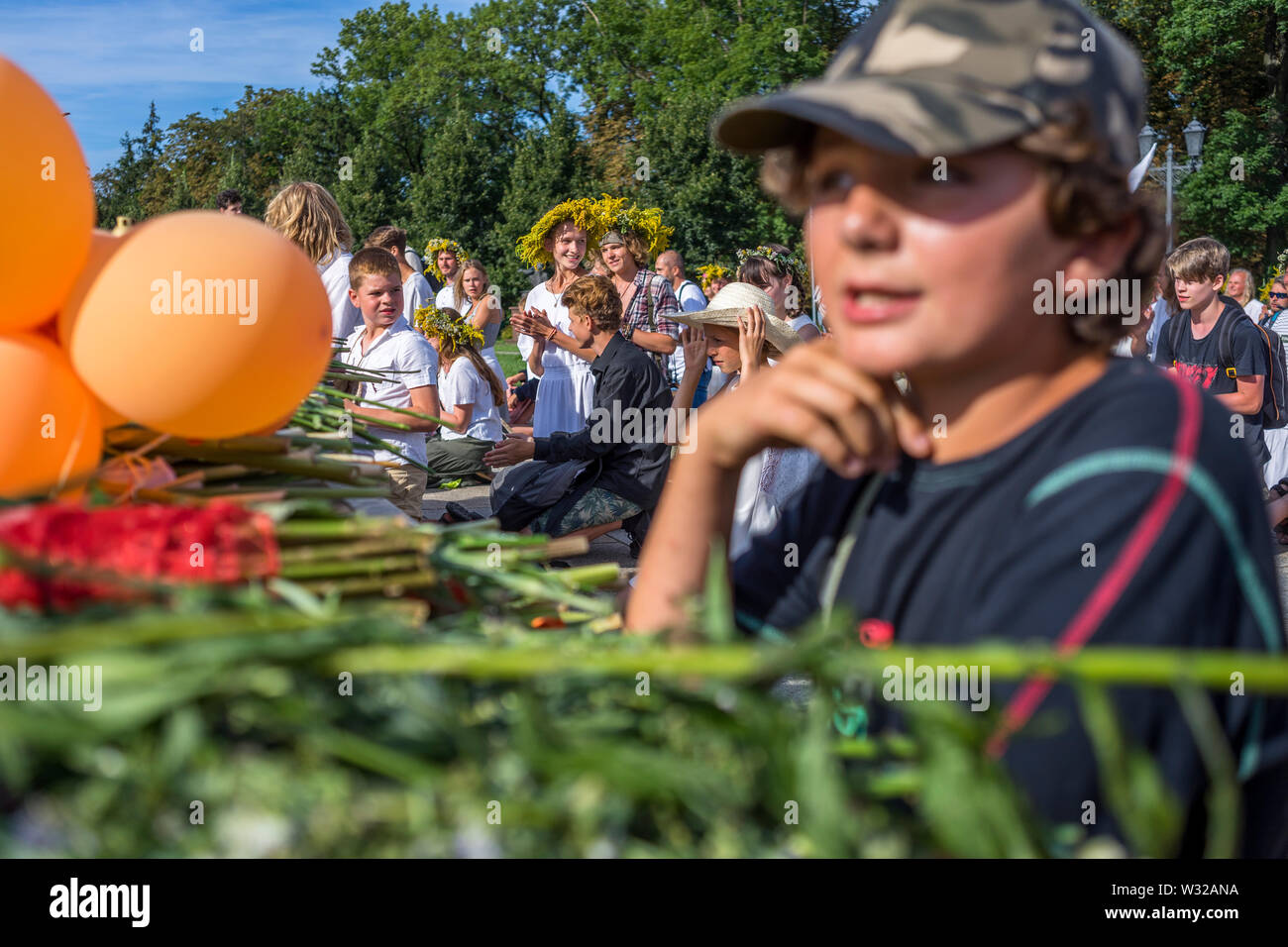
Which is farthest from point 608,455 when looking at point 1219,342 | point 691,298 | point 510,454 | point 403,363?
point 691,298

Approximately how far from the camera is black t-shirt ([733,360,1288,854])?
3.18ft

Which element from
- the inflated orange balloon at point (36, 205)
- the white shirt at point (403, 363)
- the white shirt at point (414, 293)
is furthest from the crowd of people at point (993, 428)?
the white shirt at point (414, 293)

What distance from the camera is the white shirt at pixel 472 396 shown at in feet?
27.6

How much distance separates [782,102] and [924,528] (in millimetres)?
466

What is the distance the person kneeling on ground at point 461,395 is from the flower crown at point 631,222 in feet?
5.78

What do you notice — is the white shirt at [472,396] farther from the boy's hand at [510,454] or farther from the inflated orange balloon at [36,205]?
the inflated orange balloon at [36,205]

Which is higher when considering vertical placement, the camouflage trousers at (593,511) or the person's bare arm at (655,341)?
the person's bare arm at (655,341)

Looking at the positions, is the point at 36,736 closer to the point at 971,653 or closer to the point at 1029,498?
the point at 971,653

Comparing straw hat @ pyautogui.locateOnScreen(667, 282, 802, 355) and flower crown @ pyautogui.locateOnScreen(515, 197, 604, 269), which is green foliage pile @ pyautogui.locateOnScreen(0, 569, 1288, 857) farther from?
flower crown @ pyautogui.locateOnScreen(515, 197, 604, 269)

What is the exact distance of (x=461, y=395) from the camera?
27.6 ft

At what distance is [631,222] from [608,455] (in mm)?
4022

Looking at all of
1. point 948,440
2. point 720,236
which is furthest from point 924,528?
point 720,236

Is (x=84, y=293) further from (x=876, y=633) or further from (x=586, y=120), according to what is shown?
(x=586, y=120)

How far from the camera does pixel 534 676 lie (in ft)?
2.76
